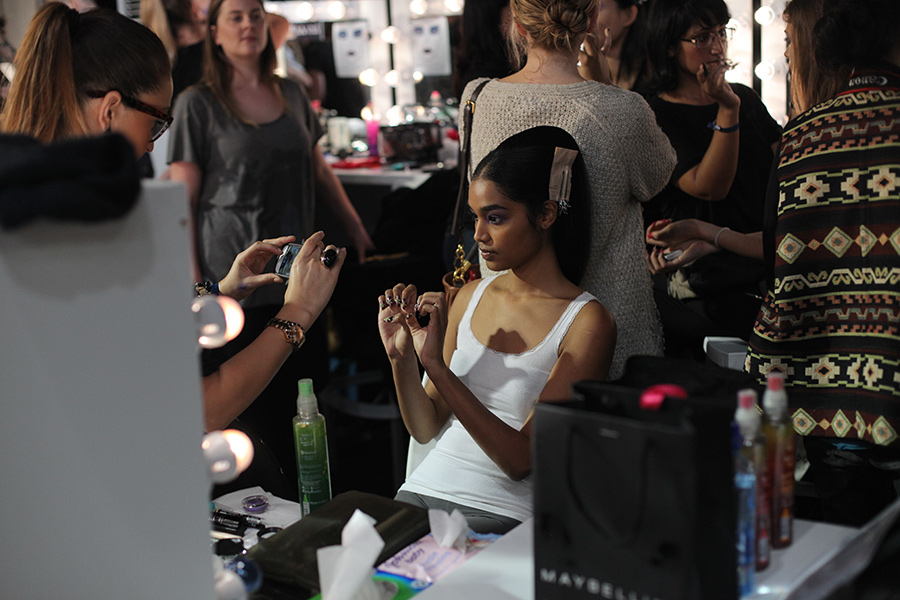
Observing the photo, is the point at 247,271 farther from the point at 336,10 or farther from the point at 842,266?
the point at 336,10

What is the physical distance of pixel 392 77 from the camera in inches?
179

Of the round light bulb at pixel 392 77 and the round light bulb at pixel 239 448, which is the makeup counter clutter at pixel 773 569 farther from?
the round light bulb at pixel 392 77

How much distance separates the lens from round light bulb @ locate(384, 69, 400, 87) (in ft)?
14.9

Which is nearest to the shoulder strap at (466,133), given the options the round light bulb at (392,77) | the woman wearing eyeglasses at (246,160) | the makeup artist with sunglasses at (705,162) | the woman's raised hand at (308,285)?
the makeup artist with sunglasses at (705,162)

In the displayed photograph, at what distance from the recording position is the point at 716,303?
2082 mm

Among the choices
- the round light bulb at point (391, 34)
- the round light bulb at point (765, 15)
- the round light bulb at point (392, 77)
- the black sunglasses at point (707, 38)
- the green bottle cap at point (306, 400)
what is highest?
the round light bulb at point (391, 34)

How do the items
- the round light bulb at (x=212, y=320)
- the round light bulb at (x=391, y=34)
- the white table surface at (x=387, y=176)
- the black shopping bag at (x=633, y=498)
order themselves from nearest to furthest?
the black shopping bag at (x=633, y=498), the round light bulb at (x=212, y=320), the white table surface at (x=387, y=176), the round light bulb at (x=391, y=34)

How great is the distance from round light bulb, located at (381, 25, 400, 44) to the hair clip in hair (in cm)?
307

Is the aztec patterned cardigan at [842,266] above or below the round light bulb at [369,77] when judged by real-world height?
below

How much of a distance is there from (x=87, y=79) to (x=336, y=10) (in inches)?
135

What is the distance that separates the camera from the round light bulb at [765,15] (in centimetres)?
314

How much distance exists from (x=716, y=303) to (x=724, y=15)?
699 mm

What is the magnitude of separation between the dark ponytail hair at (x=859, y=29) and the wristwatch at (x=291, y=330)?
3.13 ft

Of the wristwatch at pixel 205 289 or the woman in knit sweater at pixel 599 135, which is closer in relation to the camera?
the wristwatch at pixel 205 289
